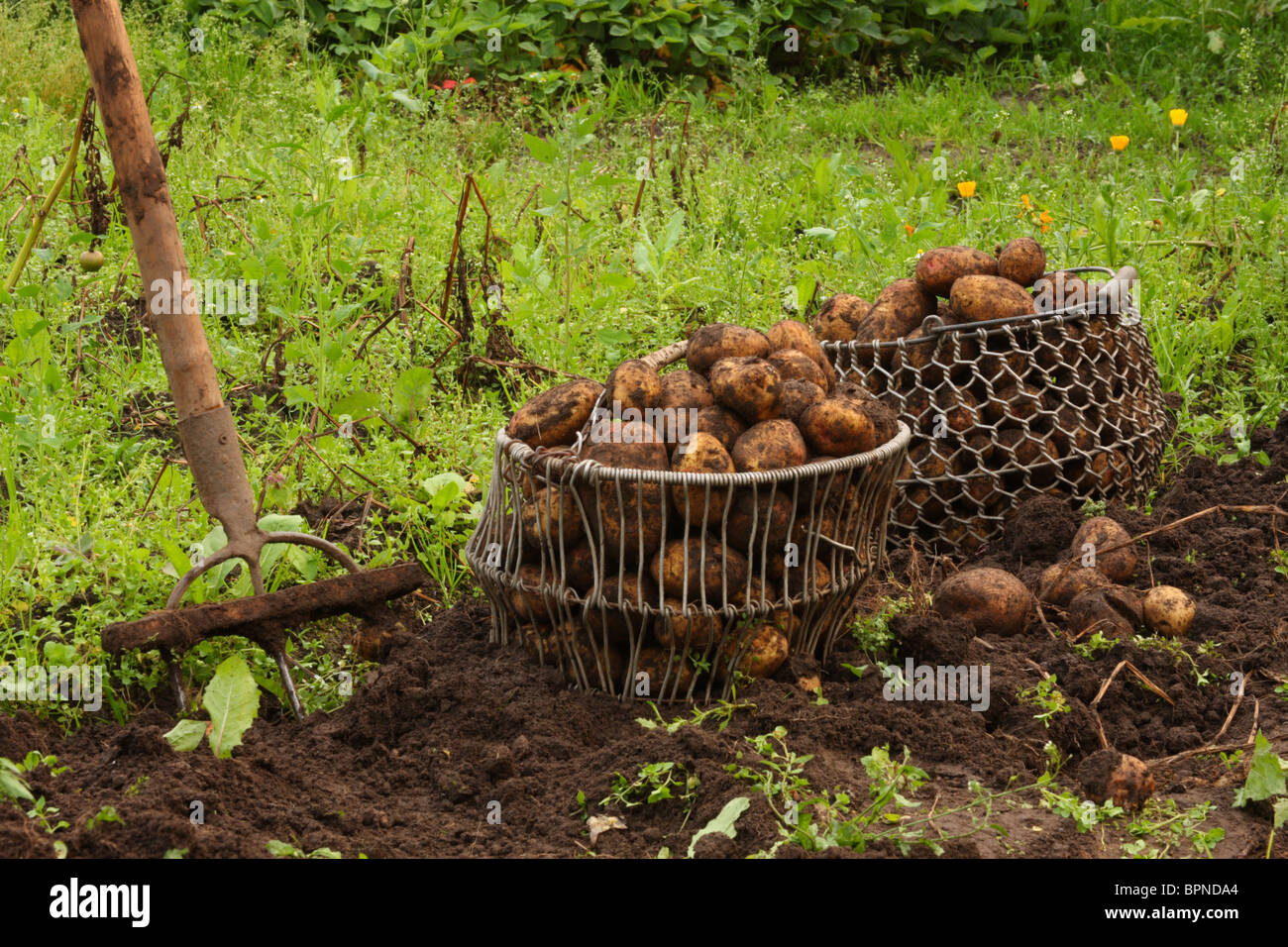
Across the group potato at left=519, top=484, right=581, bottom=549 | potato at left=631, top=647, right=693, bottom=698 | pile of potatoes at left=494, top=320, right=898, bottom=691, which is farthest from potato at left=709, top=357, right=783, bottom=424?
potato at left=631, top=647, right=693, bottom=698

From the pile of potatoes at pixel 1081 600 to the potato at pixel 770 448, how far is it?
61 centimetres

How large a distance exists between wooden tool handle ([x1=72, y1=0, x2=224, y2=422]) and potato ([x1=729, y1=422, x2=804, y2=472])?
1028 mm

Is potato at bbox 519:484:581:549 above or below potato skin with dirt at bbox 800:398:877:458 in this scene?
below

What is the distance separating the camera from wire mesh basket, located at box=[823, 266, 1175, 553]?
10.3 feet

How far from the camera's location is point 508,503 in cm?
264

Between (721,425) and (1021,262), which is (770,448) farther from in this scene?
(1021,262)

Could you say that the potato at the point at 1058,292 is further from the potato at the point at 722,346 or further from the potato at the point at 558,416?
the potato at the point at 558,416

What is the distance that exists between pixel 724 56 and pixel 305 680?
5.45m

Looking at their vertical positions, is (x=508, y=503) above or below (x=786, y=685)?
above

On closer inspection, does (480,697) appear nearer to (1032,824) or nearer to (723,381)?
(723,381)

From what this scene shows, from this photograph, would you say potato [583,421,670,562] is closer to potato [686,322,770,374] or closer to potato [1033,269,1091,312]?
potato [686,322,770,374]

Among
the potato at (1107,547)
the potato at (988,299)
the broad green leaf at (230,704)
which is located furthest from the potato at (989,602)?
the broad green leaf at (230,704)

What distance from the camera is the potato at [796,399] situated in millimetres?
2484

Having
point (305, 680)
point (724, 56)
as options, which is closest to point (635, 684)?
point (305, 680)
